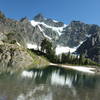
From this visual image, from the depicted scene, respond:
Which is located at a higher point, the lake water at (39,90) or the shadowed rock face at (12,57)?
the shadowed rock face at (12,57)

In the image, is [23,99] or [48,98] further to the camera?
[48,98]

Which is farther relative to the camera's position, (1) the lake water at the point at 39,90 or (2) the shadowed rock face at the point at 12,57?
(2) the shadowed rock face at the point at 12,57

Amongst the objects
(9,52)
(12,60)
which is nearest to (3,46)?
(9,52)

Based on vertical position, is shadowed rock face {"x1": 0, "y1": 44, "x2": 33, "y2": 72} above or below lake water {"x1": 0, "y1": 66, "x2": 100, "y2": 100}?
above

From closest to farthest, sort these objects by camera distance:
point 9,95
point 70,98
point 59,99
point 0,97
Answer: point 0,97, point 9,95, point 59,99, point 70,98

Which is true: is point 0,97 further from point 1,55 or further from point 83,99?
point 1,55

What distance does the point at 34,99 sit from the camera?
30.1m

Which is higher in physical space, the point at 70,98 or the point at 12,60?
the point at 12,60

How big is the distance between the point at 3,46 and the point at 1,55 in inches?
556

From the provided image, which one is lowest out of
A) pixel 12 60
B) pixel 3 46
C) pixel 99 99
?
pixel 99 99

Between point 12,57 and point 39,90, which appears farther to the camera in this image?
point 12,57

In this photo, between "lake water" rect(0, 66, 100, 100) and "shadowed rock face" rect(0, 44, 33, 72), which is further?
"shadowed rock face" rect(0, 44, 33, 72)

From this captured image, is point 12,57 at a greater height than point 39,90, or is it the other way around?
point 12,57

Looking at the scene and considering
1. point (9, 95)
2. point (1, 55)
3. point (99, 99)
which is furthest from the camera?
point (1, 55)
